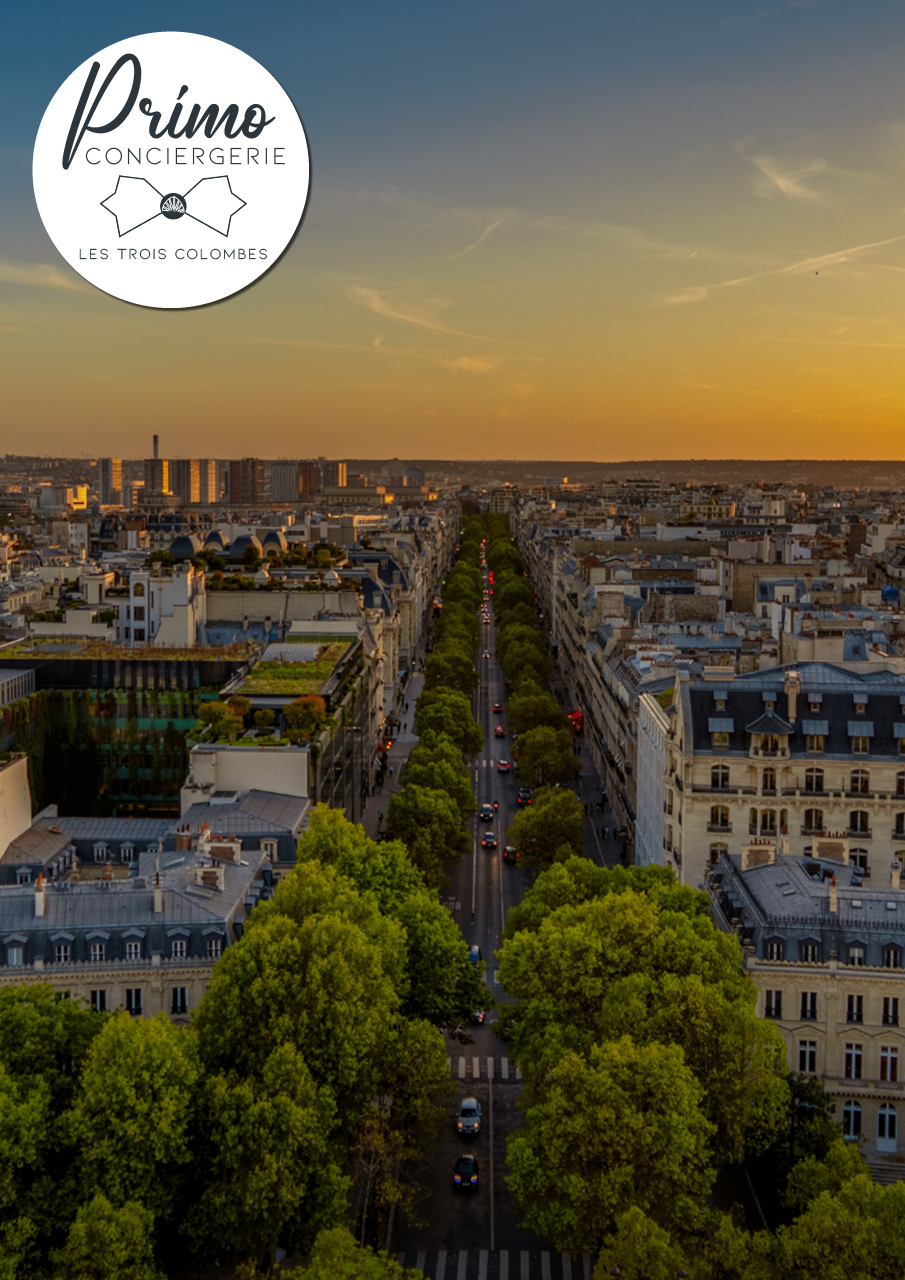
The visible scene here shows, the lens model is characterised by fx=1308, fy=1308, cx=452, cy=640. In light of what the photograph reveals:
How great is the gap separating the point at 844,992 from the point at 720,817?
15851mm

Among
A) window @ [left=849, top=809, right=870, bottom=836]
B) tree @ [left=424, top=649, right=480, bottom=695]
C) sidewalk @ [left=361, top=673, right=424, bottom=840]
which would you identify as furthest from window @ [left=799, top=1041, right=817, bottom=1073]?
tree @ [left=424, top=649, right=480, bottom=695]

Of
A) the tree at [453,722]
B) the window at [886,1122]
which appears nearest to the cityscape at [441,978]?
the window at [886,1122]

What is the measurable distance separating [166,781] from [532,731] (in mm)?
33613

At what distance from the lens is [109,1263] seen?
36188mm

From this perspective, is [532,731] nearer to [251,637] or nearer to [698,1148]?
[251,637]

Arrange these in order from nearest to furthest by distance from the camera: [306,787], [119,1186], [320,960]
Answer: [119,1186] → [320,960] → [306,787]

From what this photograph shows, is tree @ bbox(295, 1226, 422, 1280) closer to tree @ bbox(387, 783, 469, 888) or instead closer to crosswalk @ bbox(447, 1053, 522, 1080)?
crosswalk @ bbox(447, 1053, 522, 1080)

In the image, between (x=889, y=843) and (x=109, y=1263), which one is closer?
(x=109, y=1263)

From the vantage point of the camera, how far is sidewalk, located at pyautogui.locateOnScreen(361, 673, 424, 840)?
9912 cm

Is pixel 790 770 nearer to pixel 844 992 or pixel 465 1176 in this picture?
pixel 844 992

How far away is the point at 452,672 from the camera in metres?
136

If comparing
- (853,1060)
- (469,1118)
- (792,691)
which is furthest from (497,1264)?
(792,691)

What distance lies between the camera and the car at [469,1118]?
5452cm

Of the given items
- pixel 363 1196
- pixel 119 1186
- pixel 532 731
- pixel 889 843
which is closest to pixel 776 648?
pixel 889 843
